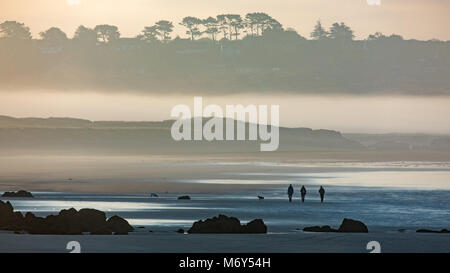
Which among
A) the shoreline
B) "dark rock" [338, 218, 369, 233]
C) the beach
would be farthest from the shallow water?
the shoreline

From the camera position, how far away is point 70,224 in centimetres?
4400

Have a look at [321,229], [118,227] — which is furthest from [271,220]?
[118,227]

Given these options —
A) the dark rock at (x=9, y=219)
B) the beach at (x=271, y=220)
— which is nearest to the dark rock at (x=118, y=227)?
the beach at (x=271, y=220)

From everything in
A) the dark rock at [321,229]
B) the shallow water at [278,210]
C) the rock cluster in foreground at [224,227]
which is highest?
the rock cluster in foreground at [224,227]

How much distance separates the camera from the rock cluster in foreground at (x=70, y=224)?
4369 cm

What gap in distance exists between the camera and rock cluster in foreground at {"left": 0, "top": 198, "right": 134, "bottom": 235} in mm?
43688

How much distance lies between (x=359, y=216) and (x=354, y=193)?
36660 millimetres

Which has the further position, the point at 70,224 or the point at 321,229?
the point at 321,229

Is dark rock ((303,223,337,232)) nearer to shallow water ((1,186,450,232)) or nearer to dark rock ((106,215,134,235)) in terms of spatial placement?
shallow water ((1,186,450,232))

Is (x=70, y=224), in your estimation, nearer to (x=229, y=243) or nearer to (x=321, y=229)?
(x=229, y=243)

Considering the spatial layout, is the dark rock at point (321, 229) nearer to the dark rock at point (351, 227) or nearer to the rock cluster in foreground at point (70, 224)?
the dark rock at point (351, 227)
